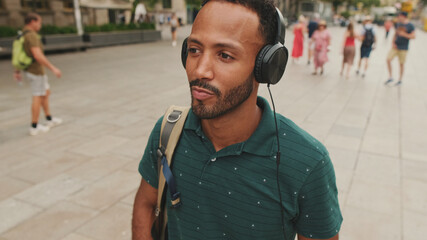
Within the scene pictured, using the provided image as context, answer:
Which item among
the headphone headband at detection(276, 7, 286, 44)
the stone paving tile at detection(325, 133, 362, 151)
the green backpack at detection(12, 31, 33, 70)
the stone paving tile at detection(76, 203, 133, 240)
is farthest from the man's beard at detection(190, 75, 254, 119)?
the green backpack at detection(12, 31, 33, 70)

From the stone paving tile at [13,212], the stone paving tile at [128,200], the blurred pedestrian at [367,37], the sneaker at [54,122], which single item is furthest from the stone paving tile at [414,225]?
the blurred pedestrian at [367,37]

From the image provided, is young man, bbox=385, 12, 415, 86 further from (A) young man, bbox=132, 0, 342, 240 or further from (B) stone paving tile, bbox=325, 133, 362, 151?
(A) young man, bbox=132, 0, 342, 240

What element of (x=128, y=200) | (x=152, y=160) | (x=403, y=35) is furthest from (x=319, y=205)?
(x=403, y=35)

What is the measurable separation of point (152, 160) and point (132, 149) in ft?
12.3

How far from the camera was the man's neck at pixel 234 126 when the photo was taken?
131 centimetres

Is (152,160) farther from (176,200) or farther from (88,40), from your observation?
(88,40)

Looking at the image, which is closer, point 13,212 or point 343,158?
point 13,212

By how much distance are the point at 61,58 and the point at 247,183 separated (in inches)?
584

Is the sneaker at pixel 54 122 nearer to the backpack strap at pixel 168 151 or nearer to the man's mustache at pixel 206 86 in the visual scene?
the backpack strap at pixel 168 151

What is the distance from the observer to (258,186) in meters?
1.27

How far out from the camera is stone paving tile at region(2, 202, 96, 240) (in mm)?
3191

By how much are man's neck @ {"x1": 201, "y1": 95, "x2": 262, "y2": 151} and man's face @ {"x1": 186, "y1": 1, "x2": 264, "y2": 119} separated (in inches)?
2.9

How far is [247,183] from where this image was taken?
50.3 inches

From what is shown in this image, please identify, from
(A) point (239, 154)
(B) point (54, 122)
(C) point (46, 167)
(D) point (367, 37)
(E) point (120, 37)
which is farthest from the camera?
(E) point (120, 37)
